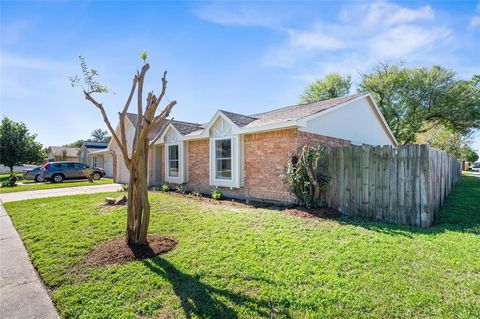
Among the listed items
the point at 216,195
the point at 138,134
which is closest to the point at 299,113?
the point at 216,195

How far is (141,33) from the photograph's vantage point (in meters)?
6.84

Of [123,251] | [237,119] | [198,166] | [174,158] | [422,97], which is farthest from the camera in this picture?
[422,97]

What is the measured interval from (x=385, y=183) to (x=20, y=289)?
7.66m

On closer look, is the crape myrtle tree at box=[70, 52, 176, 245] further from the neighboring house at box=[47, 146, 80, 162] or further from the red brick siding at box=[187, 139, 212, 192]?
the neighboring house at box=[47, 146, 80, 162]

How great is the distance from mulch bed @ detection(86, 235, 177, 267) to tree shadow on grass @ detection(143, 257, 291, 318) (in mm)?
865

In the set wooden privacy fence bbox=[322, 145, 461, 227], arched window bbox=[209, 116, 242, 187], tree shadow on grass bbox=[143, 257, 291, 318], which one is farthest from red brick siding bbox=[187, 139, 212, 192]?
tree shadow on grass bbox=[143, 257, 291, 318]

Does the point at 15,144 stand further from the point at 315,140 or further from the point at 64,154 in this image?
the point at 315,140

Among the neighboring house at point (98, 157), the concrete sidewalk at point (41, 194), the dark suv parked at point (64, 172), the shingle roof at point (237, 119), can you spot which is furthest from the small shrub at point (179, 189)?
the neighboring house at point (98, 157)

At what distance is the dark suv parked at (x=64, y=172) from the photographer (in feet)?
66.6

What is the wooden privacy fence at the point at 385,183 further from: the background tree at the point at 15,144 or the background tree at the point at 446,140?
the background tree at the point at 15,144

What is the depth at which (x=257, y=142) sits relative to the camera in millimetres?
9414

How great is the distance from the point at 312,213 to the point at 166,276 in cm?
467

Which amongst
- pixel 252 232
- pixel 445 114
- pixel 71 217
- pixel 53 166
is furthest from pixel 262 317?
pixel 445 114

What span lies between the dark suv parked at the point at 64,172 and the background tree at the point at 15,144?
11.3m
